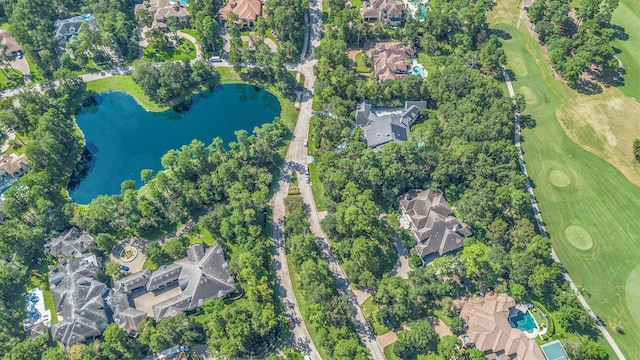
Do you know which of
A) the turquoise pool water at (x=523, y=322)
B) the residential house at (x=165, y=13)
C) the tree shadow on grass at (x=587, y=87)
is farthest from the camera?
the residential house at (x=165, y=13)

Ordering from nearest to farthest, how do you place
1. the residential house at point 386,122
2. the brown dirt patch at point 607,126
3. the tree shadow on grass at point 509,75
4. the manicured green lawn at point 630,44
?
the residential house at point 386,122 → the brown dirt patch at point 607,126 → the manicured green lawn at point 630,44 → the tree shadow on grass at point 509,75

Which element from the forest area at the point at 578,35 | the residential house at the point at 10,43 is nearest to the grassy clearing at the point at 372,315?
the forest area at the point at 578,35

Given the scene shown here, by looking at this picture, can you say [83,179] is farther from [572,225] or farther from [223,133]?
[572,225]

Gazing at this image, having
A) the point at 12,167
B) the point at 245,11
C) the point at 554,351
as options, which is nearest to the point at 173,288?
the point at 12,167

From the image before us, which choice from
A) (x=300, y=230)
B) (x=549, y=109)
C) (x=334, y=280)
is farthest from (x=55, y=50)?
(x=549, y=109)

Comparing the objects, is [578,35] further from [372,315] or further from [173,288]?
[173,288]

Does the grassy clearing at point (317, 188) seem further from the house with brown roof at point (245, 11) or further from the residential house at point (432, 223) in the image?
the house with brown roof at point (245, 11)

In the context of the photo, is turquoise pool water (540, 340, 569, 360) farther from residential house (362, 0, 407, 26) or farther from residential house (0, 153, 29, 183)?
residential house (0, 153, 29, 183)
